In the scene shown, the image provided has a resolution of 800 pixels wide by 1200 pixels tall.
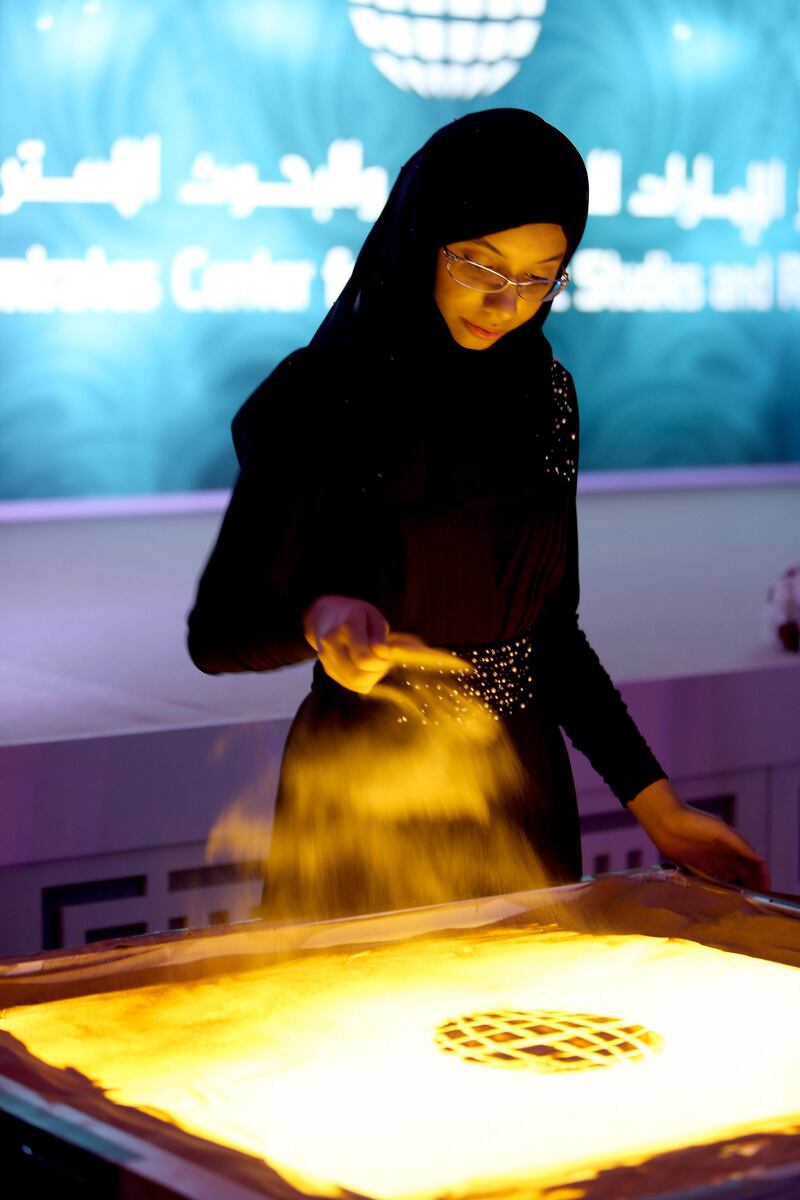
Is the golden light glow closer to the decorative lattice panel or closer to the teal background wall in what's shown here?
the decorative lattice panel

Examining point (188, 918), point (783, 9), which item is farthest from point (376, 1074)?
point (783, 9)

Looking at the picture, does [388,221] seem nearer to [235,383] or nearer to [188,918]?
[188,918]

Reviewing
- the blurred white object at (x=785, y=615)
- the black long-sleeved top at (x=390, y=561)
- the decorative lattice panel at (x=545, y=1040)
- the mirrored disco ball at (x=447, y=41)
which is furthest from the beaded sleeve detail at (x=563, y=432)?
the mirrored disco ball at (x=447, y=41)

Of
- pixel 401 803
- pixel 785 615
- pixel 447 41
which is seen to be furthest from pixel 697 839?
pixel 447 41

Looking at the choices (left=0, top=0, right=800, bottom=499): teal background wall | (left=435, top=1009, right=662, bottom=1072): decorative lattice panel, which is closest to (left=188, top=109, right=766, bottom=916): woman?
(left=435, top=1009, right=662, bottom=1072): decorative lattice panel

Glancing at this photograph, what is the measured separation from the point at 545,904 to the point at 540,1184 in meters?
0.44

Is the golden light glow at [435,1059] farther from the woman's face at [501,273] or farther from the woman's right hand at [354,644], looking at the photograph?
the woman's face at [501,273]

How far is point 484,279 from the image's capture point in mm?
1223

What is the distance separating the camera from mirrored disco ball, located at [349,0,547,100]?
370 centimetres

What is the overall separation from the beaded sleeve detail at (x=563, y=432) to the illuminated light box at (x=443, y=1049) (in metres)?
0.33

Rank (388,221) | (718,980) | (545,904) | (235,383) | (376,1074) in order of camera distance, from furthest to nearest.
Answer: (235,383) → (388,221) → (545,904) → (718,980) → (376,1074)

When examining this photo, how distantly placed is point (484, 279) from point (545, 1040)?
56 cm

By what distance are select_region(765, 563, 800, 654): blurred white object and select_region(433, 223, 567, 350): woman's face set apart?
1515 mm

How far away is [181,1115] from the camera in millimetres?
791
